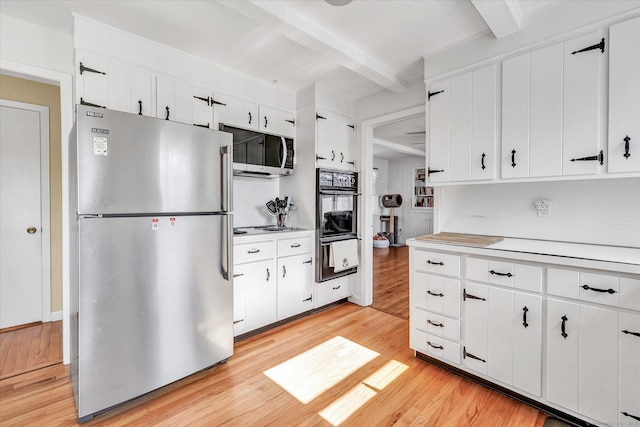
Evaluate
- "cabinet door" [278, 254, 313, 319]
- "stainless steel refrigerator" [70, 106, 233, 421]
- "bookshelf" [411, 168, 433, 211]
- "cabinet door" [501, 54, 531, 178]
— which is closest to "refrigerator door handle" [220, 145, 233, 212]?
"stainless steel refrigerator" [70, 106, 233, 421]

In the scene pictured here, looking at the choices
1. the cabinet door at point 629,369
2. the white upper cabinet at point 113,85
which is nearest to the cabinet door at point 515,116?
the cabinet door at point 629,369

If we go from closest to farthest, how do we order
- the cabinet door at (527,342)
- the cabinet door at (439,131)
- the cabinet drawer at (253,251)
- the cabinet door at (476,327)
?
the cabinet door at (527,342)
the cabinet door at (476,327)
the cabinet door at (439,131)
the cabinet drawer at (253,251)

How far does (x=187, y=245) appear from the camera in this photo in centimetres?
191

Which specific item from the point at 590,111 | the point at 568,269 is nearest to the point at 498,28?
the point at 590,111

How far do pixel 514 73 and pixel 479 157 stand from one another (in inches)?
23.8

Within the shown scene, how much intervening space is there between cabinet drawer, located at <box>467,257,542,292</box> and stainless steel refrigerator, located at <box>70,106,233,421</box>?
1.73 m

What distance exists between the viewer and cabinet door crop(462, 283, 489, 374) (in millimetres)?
1896

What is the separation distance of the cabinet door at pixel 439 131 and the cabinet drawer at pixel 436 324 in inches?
43.0

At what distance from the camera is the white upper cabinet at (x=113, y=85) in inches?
79.8

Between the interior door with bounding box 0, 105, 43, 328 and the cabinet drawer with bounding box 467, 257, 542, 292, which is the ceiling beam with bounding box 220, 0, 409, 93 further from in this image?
the interior door with bounding box 0, 105, 43, 328

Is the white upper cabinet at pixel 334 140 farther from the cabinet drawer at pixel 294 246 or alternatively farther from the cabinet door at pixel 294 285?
the cabinet door at pixel 294 285

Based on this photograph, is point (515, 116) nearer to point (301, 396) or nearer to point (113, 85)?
point (301, 396)

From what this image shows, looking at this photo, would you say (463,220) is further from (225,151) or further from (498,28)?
(225,151)

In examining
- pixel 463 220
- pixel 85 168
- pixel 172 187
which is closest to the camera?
pixel 85 168
